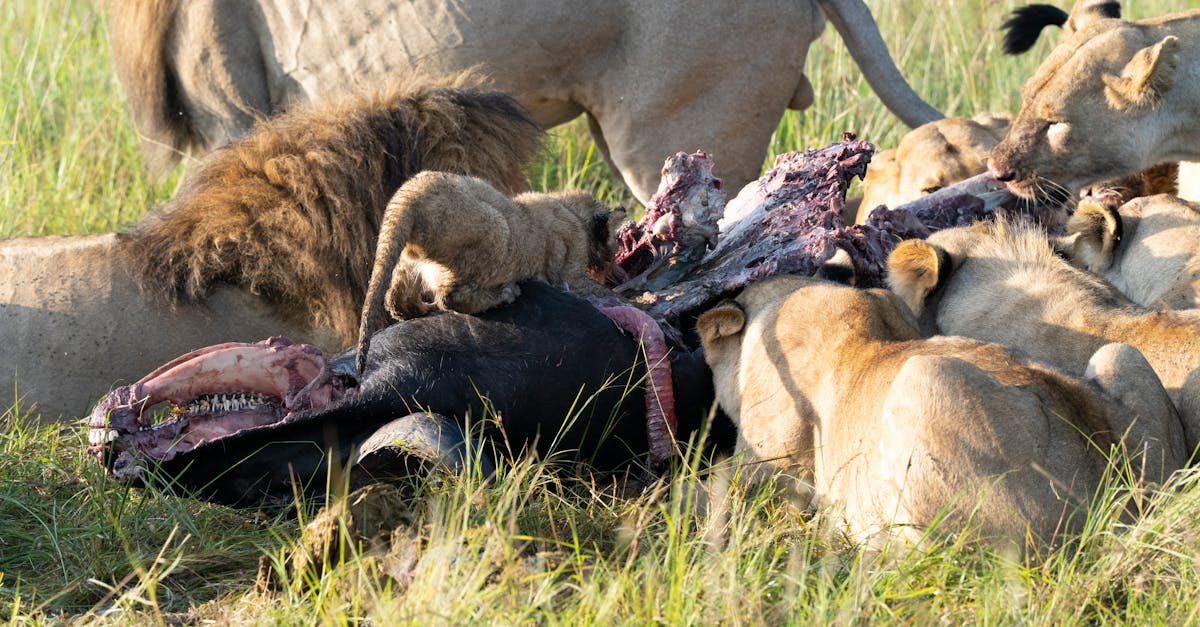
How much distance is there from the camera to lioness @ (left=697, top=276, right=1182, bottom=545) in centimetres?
262

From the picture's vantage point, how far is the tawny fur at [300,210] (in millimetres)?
3766

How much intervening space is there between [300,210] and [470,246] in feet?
2.58

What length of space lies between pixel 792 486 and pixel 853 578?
545 millimetres

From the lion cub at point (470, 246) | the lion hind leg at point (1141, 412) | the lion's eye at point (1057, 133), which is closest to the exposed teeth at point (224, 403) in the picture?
the lion cub at point (470, 246)

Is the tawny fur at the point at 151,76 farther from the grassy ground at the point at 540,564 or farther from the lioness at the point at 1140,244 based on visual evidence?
the lioness at the point at 1140,244

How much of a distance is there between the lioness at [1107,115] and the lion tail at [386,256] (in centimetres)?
193

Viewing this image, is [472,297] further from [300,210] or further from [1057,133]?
[1057,133]

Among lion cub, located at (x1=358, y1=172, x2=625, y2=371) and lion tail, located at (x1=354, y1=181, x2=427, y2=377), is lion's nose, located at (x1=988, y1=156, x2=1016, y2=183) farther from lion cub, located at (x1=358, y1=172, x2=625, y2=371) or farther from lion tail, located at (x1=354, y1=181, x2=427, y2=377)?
lion tail, located at (x1=354, y1=181, x2=427, y2=377)

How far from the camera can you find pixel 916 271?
3.45 metres

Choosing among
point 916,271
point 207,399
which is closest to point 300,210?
point 207,399

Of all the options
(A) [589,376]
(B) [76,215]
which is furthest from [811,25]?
(B) [76,215]

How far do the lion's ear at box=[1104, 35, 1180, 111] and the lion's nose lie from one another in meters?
0.33

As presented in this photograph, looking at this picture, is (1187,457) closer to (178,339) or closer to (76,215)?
(178,339)

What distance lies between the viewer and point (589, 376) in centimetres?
333
